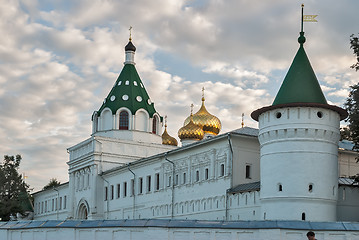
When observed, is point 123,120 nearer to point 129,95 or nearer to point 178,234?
point 129,95

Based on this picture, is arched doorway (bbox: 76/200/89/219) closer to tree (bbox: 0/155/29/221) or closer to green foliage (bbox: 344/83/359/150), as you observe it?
tree (bbox: 0/155/29/221)

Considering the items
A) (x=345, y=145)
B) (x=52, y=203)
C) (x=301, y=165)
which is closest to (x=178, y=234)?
(x=301, y=165)

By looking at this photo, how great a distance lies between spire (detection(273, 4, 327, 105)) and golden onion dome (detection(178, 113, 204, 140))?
980 inches

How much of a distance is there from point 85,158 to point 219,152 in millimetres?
19588

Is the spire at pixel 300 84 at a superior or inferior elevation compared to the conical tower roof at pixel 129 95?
inferior

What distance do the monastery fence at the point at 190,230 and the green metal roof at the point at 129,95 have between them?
2920cm

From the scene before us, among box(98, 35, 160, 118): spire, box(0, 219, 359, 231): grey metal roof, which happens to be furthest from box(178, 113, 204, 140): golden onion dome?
box(0, 219, 359, 231): grey metal roof

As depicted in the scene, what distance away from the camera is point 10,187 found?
173ft

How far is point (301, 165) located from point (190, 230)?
26.5 ft

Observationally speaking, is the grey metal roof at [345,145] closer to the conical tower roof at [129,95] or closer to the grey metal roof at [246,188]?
the grey metal roof at [246,188]

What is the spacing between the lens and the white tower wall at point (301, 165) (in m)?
26.5

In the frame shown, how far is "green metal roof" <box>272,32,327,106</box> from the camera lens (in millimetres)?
27297

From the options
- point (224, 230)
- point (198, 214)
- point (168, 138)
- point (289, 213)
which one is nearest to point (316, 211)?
point (289, 213)

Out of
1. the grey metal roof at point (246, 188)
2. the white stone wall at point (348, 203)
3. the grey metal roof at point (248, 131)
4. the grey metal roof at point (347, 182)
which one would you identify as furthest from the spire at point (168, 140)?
the white stone wall at point (348, 203)
